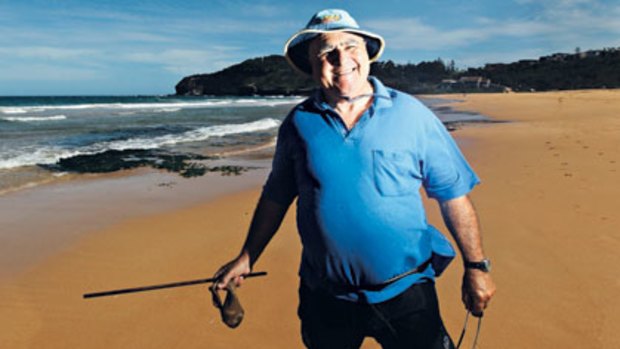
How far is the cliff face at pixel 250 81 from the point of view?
129 meters

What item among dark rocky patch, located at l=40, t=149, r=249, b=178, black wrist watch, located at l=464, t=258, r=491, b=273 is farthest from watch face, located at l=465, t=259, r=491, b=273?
dark rocky patch, located at l=40, t=149, r=249, b=178

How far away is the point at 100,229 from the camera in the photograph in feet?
20.0

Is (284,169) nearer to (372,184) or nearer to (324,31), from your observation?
(372,184)

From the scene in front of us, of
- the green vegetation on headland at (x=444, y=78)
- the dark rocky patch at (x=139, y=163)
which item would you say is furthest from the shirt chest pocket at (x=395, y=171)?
the green vegetation on headland at (x=444, y=78)

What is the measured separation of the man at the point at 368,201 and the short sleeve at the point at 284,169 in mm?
13

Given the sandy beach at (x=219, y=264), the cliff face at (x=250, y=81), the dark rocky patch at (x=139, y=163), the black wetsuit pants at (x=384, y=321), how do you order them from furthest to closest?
the cliff face at (x=250, y=81), the dark rocky patch at (x=139, y=163), the sandy beach at (x=219, y=264), the black wetsuit pants at (x=384, y=321)

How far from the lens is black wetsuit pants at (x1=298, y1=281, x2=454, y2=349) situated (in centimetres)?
190

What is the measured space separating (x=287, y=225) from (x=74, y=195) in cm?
495

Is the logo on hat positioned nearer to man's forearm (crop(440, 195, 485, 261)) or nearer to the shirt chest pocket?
the shirt chest pocket

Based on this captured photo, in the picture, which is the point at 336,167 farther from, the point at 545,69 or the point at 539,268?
the point at 545,69

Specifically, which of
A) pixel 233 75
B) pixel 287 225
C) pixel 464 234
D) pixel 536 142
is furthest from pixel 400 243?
pixel 233 75

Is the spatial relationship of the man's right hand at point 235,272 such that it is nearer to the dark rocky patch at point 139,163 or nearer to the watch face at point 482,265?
the watch face at point 482,265

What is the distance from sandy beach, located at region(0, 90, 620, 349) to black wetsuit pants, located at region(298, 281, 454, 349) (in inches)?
55.4

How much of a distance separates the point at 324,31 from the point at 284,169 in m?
0.66
